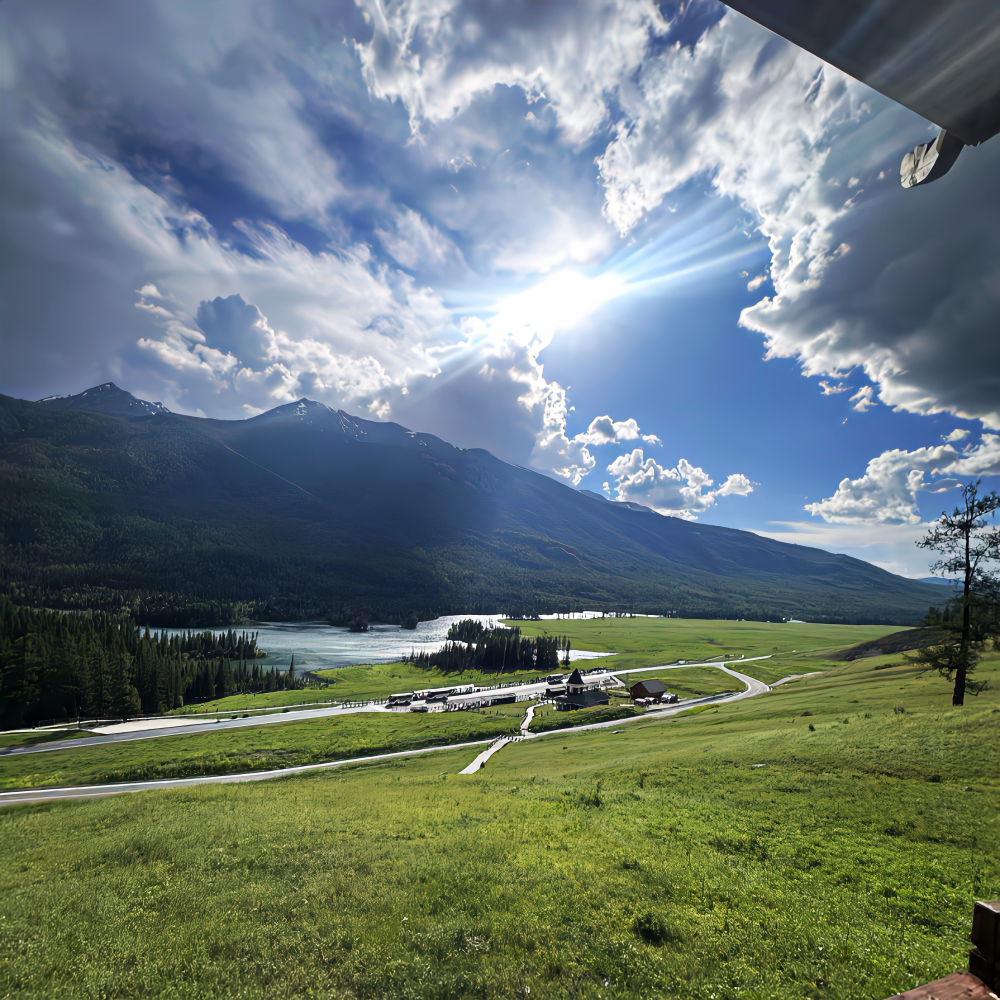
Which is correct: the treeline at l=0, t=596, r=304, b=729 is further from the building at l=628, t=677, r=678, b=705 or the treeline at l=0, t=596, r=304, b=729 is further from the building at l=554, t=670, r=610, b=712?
the building at l=628, t=677, r=678, b=705

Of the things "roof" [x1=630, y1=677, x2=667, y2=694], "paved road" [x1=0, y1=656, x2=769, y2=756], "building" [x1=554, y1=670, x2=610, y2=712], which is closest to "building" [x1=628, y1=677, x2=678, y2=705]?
"roof" [x1=630, y1=677, x2=667, y2=694]

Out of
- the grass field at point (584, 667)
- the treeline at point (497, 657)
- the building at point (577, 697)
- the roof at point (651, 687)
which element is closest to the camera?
the building at point (577, 697)

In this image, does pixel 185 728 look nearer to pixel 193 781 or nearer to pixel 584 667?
pixel 193 781

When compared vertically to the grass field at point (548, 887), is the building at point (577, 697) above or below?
below

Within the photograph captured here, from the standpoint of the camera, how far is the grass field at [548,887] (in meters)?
8.80

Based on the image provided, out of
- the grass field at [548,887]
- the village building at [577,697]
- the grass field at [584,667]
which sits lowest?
the grass field at [584,667]

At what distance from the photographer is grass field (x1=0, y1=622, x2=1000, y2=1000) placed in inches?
346

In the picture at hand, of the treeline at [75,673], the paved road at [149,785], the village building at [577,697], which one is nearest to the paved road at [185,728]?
the treeline at [75,673]

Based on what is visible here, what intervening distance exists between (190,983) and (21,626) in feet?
404

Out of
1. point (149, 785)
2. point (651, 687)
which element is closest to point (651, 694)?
point (651, 687)

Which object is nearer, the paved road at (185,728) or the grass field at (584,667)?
the paved road at (185,728)

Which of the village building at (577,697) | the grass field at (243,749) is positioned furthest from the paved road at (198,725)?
the village building at (577,697)

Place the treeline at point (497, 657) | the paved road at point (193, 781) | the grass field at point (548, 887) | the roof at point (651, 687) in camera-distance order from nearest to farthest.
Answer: the grass field at point (548, 887) < the paved road at point (193, 781) < the roof at point (651, 687) < the treeline at point (497, 657)

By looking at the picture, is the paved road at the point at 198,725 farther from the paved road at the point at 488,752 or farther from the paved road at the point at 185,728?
the paved road at the point at 488,752
